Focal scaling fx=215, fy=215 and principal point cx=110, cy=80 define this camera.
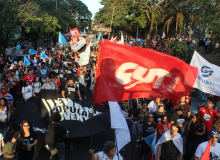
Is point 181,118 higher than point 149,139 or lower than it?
higher

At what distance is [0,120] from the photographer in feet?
18.4

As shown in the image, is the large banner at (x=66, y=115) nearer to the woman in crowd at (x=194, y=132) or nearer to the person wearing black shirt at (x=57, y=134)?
the person wearing black shirt at (x=57, y=134)

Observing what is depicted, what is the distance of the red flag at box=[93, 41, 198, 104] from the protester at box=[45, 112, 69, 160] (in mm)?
1462

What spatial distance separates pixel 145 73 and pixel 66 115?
2844 mm

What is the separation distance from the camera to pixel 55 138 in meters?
4.41

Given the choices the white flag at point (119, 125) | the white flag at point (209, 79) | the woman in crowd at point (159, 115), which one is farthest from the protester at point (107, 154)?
the white flag at point (209, 79)

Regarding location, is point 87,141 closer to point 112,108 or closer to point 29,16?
point 112,108

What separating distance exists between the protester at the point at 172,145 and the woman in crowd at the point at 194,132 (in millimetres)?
894

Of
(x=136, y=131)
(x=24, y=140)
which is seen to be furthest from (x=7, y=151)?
(x=136, y=131)

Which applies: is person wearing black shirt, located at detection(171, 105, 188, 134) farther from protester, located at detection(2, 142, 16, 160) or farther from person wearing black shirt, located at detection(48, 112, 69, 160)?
protester, located at detection(2, 142, 16, 160)

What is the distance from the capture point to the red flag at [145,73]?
4086 mm

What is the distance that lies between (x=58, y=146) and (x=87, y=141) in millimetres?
1864

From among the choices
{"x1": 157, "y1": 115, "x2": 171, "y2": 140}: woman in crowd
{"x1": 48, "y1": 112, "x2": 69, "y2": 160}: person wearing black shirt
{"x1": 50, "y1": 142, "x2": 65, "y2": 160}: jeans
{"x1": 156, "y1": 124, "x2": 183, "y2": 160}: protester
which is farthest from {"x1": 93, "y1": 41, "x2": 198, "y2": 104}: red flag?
{"x1": 50, "y1": 142, "x2": 65, "y2": 160}: jeans

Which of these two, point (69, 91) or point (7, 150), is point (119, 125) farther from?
point (69, 91)
